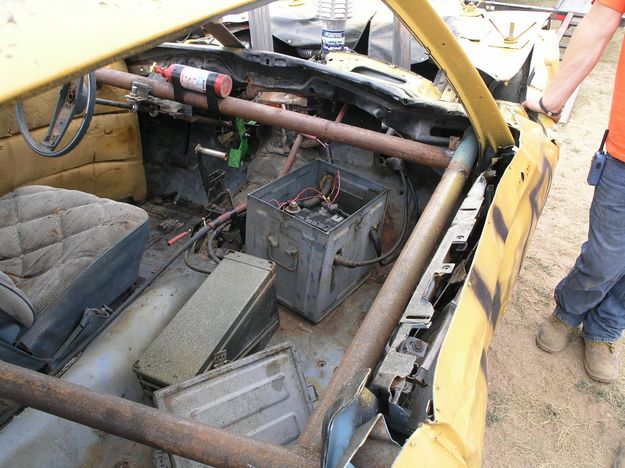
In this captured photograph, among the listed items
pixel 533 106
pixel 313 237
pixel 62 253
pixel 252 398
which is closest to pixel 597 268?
pixel 533 106

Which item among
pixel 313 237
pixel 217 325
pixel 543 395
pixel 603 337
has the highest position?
pixel 313 237

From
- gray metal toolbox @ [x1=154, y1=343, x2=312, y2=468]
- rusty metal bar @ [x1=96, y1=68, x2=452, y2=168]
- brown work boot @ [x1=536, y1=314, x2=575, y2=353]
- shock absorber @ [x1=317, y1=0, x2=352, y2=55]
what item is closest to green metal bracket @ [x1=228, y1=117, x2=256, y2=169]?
rusty metal bar @ [x1=96, y1=68, x2=452, y2=168]

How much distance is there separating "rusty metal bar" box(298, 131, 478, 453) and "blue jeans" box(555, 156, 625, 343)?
29.4 inches

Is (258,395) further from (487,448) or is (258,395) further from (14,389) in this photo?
(487,448)

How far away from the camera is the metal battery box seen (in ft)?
6.80

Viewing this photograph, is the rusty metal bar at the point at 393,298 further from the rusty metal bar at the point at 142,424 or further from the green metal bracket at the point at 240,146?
the green metal bracket at the point at 240,146

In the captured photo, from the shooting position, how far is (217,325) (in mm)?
1797

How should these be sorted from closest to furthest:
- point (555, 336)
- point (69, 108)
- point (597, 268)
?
point (69, 108) < point (597, 268) < point (555, 336)

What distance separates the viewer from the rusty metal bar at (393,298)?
1008 mm

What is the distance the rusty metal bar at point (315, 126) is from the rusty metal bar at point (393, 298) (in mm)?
188

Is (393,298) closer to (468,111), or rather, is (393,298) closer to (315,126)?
(468,111)

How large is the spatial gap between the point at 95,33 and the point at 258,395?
4.27 feet

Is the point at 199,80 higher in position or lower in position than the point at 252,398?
higher

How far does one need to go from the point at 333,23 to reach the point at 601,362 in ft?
8.24
